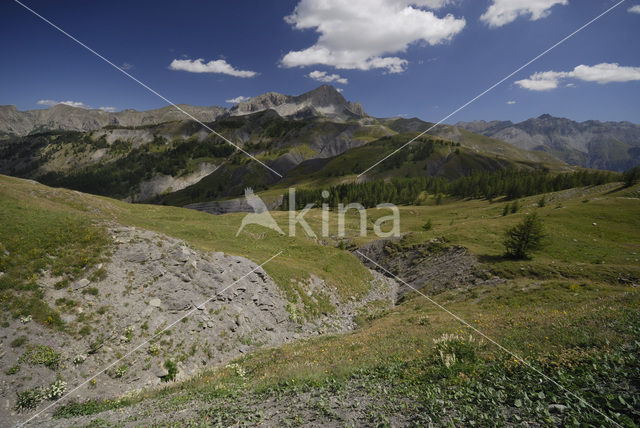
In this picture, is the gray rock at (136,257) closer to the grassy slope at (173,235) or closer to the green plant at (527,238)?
the grassy slope at (173,235)

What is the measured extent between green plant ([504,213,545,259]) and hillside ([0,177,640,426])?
2201 millimetres

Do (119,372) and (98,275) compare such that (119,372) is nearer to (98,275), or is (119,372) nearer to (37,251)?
(98,275)

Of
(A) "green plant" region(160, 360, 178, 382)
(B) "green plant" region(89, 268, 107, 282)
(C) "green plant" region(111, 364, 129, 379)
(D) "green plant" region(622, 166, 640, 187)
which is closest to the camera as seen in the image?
(C) "green plant" region(111, 364, 129, 379)

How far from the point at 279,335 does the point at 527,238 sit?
33.4 m

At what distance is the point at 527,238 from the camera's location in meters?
34.7

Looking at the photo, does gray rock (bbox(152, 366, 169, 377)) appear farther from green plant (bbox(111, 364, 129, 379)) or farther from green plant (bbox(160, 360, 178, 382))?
green plant (bbox(111, 364, 129, 379))

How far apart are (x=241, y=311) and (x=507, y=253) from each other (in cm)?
3561

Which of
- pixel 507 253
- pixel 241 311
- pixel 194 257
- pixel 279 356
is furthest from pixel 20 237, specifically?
pixel 507 253

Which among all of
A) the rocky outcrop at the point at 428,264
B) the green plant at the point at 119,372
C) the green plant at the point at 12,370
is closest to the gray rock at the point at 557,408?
the green plant at the point at 119,372

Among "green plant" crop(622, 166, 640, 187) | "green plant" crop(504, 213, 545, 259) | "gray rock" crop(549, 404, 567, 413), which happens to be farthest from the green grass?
"green plant" crop(622, 166, 640, 187)

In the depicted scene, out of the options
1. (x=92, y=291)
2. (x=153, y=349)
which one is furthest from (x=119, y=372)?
(x=92, y=291)

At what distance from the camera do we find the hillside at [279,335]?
7.74m

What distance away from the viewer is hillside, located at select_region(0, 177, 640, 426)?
7742mm

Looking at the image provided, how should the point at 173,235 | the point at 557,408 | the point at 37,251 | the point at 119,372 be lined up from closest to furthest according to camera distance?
the point at 557,408
the point at 119,372
the point at 37,251
the point at 173,235
